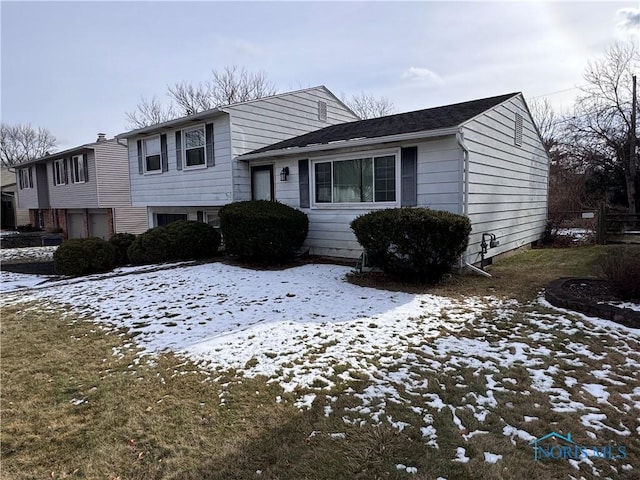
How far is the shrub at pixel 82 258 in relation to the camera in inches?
398

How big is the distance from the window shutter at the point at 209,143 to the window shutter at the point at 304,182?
324 centimetres

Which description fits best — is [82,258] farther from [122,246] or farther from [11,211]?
[11,211]

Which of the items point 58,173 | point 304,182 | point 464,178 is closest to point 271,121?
point 304,182

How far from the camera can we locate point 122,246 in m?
11.7

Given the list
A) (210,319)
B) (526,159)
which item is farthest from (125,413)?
(526,159)

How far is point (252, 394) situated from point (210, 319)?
2.34m

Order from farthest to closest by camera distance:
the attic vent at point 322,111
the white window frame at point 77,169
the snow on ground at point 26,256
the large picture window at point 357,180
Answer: the white window frame at point 77,169
the snow on ground at point 26,256
the attic vent at point 322,111
the large picture window at point 357,180

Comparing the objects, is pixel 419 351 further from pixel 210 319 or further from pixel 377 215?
pixel 377 215

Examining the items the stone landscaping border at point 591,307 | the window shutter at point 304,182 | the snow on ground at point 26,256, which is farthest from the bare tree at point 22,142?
the stone landscaping border at point 591,307

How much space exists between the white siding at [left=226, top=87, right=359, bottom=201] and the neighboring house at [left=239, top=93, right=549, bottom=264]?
0.52 metres

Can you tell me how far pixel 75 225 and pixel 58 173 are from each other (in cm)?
331

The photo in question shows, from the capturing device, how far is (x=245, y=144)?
1173 centimetres

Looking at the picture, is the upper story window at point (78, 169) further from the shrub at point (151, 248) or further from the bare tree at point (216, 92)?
the shrub at point (151, 248)

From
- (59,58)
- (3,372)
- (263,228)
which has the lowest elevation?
Answer: (3,372)
